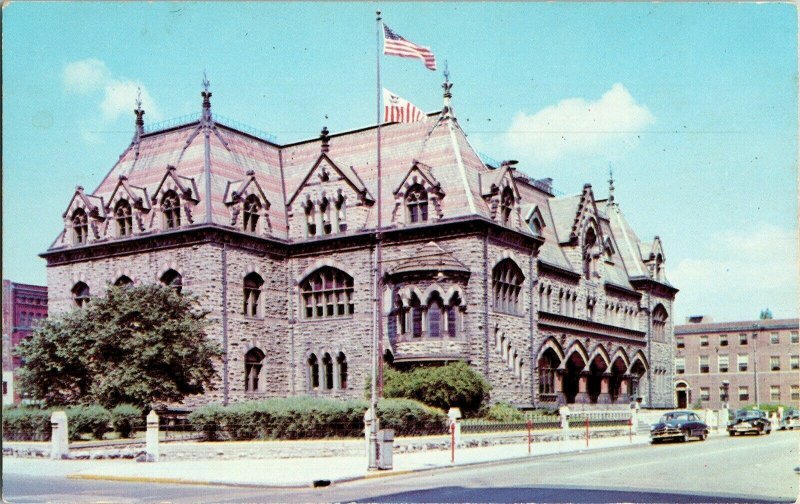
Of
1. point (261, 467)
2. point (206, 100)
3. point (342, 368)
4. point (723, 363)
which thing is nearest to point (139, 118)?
point (206, 100)

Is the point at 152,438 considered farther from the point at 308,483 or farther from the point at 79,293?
the point at 79,293

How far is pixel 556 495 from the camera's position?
1783 cm

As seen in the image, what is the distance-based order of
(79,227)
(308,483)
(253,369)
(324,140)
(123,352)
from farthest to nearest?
(79,227), (324,140), (253,369), (123,352), (308,483)

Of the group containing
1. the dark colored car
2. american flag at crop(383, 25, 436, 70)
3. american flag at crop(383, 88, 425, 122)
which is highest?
american flag at crop(383, 25, 436, 70)

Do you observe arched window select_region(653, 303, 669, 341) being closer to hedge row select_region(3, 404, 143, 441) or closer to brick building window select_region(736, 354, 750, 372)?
brick building window select_region(736, 354, 750, 372)

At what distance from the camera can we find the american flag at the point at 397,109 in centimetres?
3828

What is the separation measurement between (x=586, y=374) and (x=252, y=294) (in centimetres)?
2021

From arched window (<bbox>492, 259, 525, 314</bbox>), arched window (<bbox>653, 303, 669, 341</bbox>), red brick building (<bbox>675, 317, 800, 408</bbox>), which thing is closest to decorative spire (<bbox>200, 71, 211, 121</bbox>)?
arched window (<bbox>492, 259, 525, 314</bbox>)

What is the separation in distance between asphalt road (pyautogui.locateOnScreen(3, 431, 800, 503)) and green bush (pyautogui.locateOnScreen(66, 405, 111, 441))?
7.35 metres

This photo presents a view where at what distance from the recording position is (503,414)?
139 ft

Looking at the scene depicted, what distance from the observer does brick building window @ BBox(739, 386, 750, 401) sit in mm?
97750

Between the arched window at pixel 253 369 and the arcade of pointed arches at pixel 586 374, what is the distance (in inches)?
552

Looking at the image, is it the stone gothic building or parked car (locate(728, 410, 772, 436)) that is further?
parked car (locate(728, 410, 772, 436))

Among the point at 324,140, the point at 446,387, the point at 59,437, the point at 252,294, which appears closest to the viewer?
the point at 59,437
